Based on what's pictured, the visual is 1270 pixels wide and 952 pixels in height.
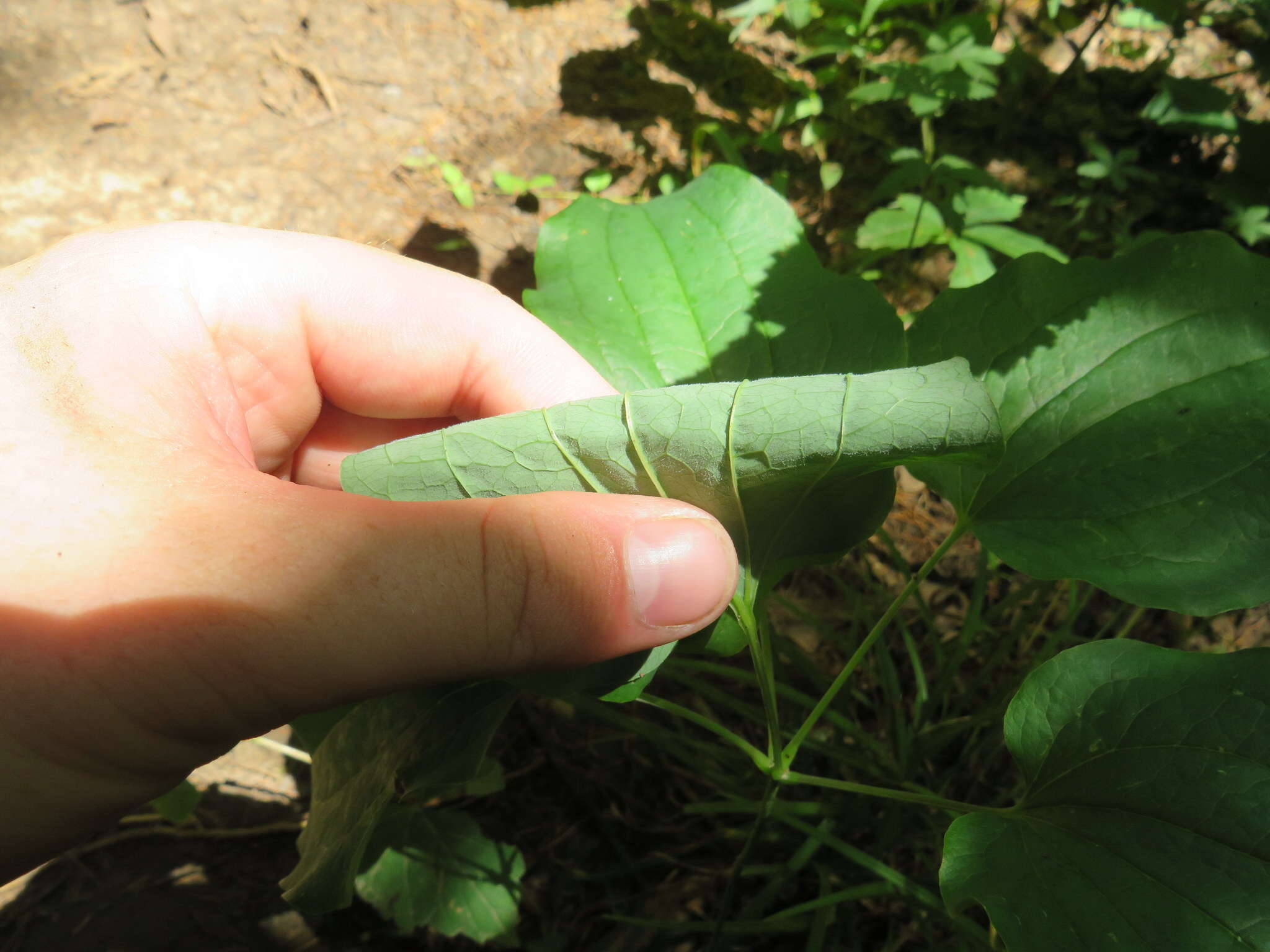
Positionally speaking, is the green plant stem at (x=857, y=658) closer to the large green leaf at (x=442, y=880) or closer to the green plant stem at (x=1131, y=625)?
the large green leaf at (x=442, y=880)

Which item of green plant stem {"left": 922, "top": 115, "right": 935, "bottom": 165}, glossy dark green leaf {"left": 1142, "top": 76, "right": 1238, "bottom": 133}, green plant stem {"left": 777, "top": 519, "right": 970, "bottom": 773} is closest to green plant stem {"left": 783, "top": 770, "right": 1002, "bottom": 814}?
green plant stem {"left": 777, "top": 519, "right": 970, "bottom": 773}

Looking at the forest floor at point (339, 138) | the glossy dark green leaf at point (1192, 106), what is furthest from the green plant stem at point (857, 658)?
the glossy dark green leaf at point (1192, 106)

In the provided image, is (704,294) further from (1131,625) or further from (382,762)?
(1131,625)

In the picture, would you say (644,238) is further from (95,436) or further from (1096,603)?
(1096,603)

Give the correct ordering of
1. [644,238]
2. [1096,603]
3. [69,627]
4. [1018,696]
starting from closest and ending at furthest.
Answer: [69,627] < [1018,696] < [644,238] < [1096,603]

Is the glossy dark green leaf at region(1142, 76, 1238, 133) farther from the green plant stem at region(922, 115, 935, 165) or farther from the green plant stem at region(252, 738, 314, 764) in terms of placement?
the green plant stem at region(252, 738, 314, 764)

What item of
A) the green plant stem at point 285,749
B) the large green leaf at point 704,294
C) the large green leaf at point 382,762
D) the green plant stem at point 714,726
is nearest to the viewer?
the large green leaf at point 382,762

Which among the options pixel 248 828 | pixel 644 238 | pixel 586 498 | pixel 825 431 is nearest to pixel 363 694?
pixel 586 498
